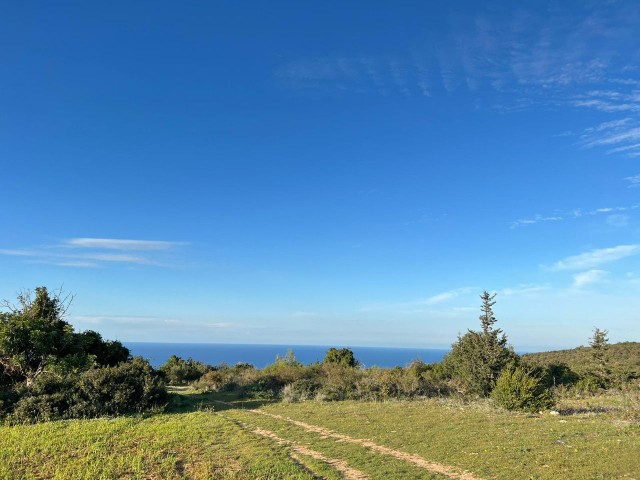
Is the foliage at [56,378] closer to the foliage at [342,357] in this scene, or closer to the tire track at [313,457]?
the tire track at [313,457]

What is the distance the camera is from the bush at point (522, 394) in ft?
60.3

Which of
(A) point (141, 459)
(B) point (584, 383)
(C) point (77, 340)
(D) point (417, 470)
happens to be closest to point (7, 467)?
(A) point (141, 459)

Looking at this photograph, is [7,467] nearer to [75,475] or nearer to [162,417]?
[75,475]

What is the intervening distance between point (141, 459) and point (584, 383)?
108 feet

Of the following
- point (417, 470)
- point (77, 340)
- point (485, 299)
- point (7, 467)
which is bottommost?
point (7, 467)

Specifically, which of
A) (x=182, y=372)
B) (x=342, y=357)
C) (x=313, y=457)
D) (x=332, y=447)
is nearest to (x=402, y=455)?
(x=332, y=447)

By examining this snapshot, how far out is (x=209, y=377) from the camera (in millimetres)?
34250

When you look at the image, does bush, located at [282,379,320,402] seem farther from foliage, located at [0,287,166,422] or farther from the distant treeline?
foliage, located at [0,287,166,422]

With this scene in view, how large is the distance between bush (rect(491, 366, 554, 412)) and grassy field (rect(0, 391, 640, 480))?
74cm

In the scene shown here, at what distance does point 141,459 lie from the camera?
11.8 meters

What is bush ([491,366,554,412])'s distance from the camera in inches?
724

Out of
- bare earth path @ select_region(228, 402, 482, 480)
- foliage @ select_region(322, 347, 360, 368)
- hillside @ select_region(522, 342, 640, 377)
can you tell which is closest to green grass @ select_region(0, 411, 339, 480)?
bare earth path @ select_region(228, 402, 482, 480)

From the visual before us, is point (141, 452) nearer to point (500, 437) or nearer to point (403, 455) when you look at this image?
point (403, 455)

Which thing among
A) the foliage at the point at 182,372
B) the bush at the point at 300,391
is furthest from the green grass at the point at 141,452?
the foliage at the point at 182,372
